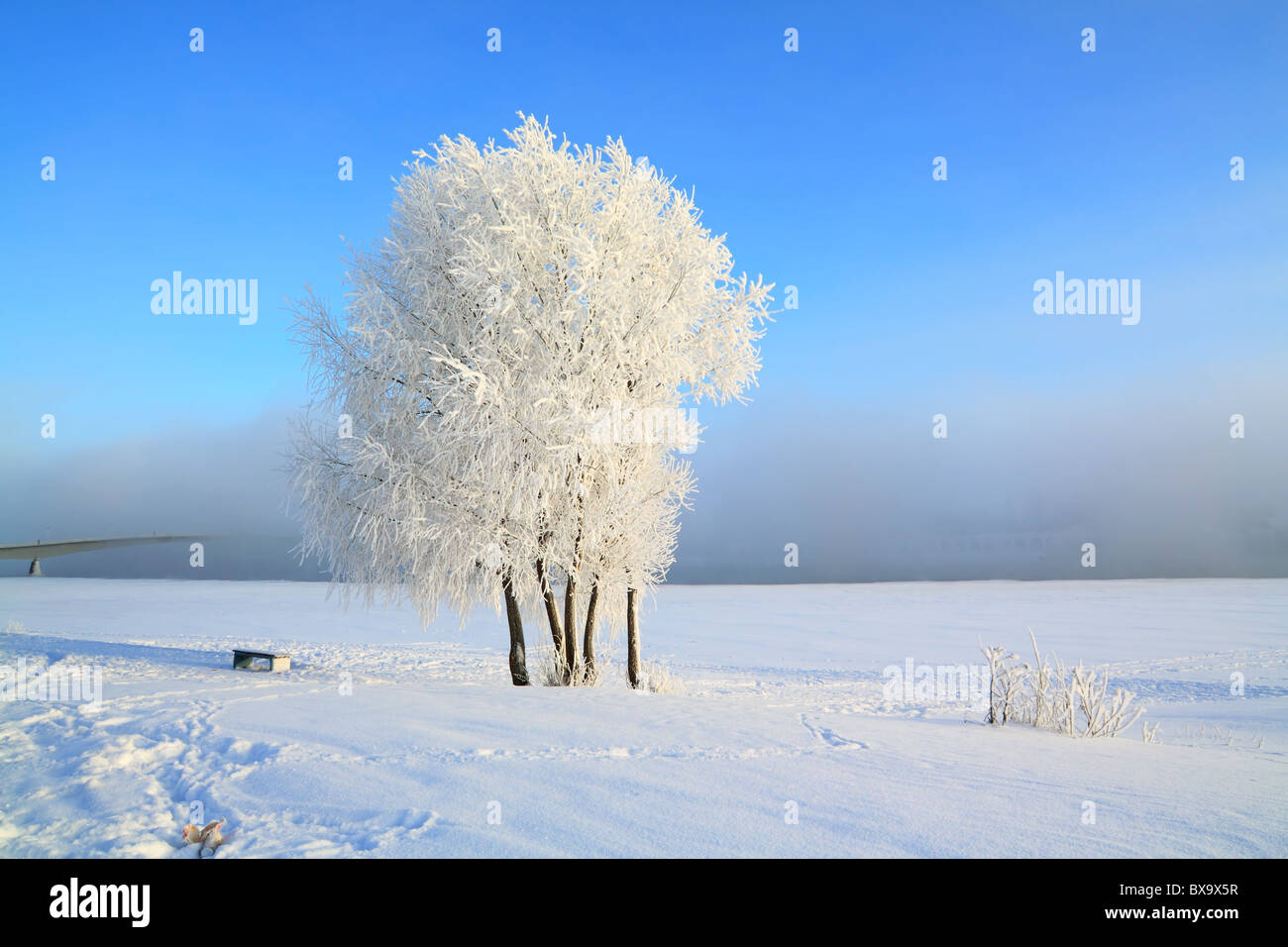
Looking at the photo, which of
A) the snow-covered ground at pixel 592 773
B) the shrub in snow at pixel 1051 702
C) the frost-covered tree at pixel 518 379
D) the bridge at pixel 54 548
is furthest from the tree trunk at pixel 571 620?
the bridge at pixel 54 548

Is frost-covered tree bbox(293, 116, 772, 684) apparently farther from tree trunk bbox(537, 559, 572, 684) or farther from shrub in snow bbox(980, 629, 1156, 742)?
shrub in snow bbox(980, 629, 1156, 742)

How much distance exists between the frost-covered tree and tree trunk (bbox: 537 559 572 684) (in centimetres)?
5

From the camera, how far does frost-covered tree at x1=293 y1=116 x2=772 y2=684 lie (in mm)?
12086

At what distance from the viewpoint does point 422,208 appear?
42.8 ft

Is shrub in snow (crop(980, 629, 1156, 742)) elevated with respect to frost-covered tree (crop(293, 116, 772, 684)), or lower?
lower

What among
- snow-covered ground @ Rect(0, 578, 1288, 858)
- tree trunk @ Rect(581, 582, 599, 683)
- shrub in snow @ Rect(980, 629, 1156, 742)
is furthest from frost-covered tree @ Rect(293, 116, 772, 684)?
shrub in snow @ Rect(980, 629, 1156, 742)

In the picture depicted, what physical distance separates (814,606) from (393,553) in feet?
103

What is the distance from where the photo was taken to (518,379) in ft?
40.4

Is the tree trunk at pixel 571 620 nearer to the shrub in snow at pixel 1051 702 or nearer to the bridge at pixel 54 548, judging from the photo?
the shrub in snow at pixel 1051 702

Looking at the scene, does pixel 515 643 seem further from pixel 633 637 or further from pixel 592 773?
pixel 592 773

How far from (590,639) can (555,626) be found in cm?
77

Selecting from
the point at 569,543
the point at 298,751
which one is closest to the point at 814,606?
the point at 569,543

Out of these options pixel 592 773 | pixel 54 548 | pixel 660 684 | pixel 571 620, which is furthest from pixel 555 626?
pixel 54 548
